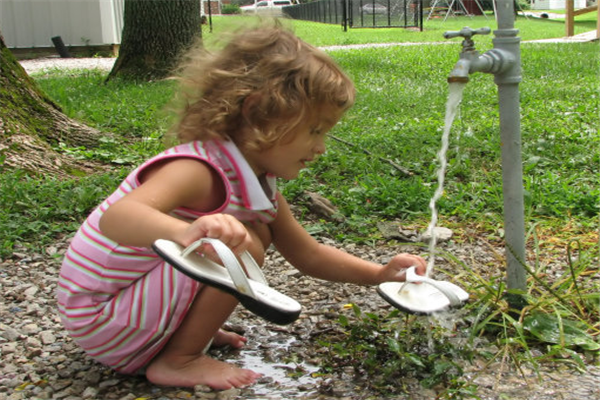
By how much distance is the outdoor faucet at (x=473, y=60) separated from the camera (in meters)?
1.74

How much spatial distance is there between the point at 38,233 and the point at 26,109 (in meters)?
1.32

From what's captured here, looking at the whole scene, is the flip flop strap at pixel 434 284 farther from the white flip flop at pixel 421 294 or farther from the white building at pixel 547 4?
the white building at pixel 547 4

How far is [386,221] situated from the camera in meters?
3.02

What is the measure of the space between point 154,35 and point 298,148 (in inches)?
234

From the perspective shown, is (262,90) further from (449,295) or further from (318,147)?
(449,295)

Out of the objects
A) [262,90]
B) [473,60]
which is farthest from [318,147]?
[473,60]

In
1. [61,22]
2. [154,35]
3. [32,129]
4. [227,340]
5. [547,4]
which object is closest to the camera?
[227,340]

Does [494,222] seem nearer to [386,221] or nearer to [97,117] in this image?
[386,221]

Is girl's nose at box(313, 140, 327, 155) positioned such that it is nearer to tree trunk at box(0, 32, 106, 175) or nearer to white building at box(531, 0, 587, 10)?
tree trunk at box(0, 32, 106, 175)

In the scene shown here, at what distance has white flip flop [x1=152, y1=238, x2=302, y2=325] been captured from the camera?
1.39 meters

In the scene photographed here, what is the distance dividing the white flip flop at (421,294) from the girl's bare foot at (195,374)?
1.38ft

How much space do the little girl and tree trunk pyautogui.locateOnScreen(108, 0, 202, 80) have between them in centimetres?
564

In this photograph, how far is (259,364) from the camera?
196cm

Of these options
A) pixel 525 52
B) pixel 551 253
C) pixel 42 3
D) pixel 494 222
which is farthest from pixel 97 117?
pixel 42 3
